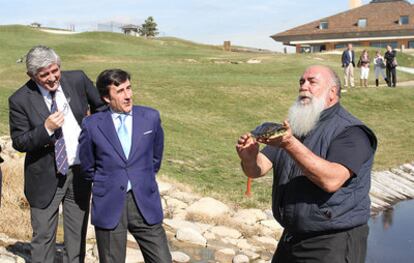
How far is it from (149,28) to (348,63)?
246ft

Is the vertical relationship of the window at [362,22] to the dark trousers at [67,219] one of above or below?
above

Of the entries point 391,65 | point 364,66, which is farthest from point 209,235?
point 391,65

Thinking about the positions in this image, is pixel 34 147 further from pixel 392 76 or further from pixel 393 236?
Answer: pixel 392 76

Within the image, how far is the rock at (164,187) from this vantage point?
31.5 feet

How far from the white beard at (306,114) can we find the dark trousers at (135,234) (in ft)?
4.51

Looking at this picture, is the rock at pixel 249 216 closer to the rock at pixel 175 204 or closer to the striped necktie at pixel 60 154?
the rock at pixel 175 204

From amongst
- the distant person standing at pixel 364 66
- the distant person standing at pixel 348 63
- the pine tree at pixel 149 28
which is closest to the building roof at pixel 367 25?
the pine tree at pixel 149 28

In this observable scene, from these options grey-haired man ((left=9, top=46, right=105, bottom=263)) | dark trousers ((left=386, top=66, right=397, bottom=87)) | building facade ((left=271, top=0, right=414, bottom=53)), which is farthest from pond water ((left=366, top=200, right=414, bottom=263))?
building facade ((left=271, top=0, right=414, bottom=53))

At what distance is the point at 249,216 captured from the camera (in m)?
9.09

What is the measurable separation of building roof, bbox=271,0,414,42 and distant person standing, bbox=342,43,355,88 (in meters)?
44.9

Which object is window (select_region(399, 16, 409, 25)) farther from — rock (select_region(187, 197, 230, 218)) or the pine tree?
rock (select_region(187, 197, 230, 218))

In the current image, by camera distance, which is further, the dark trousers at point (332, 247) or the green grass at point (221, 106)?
the green grass at point (221, 106)

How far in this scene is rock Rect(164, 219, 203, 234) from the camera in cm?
817

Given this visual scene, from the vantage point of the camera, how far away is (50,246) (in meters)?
5.11
